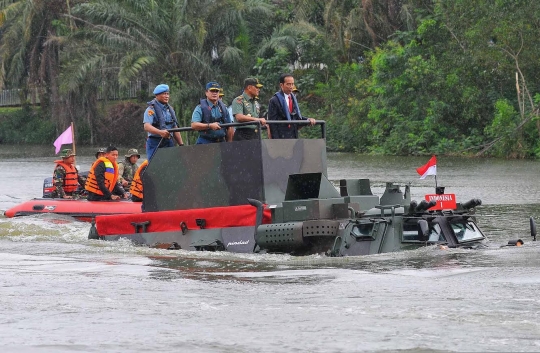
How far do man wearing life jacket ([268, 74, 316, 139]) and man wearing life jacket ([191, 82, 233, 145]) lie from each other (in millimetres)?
580

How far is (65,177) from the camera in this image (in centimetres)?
2088

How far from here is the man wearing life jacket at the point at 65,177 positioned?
2073 centimetres

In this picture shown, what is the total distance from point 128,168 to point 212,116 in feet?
24.3

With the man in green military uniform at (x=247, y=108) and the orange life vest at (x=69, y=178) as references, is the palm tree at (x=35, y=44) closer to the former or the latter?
the orange life vest at (x=69, y=178)

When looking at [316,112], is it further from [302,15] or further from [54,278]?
[54,278]

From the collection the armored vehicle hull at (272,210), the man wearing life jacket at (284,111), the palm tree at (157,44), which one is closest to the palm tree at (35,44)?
the palm tree at (157,44)

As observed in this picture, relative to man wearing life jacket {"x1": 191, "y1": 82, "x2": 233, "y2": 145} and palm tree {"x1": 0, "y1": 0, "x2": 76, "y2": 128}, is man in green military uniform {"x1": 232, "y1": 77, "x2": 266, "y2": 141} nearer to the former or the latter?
man wearing life jacket {"x1": 191, "y1": 82, "x2": 233, "y2": 145}

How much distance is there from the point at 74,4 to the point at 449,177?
82.8 ft

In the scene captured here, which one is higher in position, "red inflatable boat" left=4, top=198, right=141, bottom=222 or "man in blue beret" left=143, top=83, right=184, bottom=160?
"man in blue beret" left=143, top=83, right=184, bottom=160

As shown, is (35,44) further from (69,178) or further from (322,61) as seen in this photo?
(69,178)

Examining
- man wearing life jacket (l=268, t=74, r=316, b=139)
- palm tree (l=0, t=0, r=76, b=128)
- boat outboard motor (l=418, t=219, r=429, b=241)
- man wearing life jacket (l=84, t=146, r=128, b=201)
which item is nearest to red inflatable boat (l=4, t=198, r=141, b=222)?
man wearing life jacket (l=84, t=146, r=128, b=201)

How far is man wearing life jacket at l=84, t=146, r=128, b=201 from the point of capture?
745 inches

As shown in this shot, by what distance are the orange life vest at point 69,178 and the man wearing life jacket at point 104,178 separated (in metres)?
1.47

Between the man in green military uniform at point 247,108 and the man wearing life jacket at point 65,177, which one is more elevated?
the man in green military uniform at point 247,108
